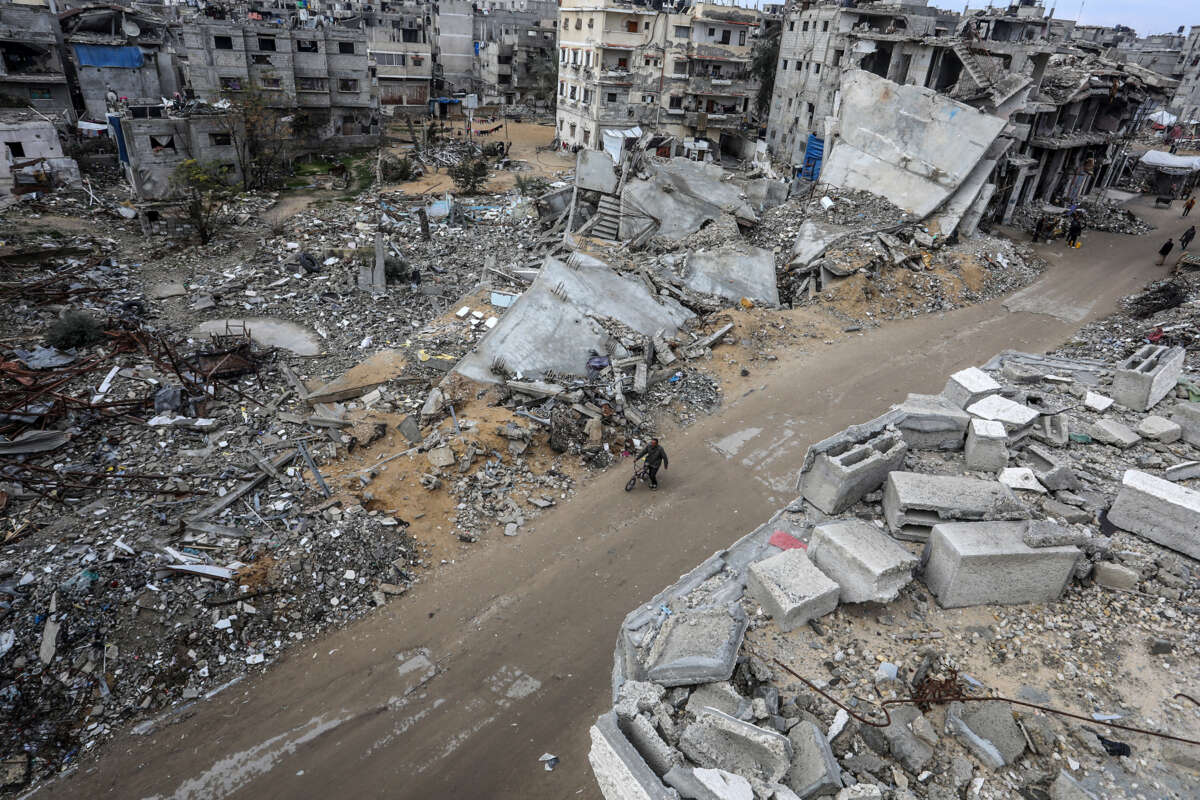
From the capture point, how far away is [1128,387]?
29.2 feet

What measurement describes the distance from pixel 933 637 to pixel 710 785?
270cm

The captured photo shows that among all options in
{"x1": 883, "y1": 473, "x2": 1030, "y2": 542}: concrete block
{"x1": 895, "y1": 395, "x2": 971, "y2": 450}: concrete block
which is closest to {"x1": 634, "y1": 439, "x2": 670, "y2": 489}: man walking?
{"x1": 895, "y1": 395, "x2": 971, "y2": 450}: concrete block

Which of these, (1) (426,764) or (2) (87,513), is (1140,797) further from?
(2) (87,513)

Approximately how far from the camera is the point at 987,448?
747 cm

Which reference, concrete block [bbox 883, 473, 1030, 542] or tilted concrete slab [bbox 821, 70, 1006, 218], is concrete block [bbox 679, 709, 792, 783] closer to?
concrete block [bbox 883, 473, 1030, 542]

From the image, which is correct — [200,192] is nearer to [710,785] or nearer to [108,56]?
[108,56]

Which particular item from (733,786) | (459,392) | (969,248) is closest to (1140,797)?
(733,786)

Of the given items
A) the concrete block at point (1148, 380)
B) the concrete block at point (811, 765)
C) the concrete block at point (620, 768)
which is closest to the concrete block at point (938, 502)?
the concrete block at point (811, 765)

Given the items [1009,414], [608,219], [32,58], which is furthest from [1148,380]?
[32,58]

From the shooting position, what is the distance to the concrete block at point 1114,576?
19.5ft

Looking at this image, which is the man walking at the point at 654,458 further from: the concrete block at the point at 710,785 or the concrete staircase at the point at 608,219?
the concrete staircase at the point at 608,219

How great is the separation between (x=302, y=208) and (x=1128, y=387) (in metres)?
28.6

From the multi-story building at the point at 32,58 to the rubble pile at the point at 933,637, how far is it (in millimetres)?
39445

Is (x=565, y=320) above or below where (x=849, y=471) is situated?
below
